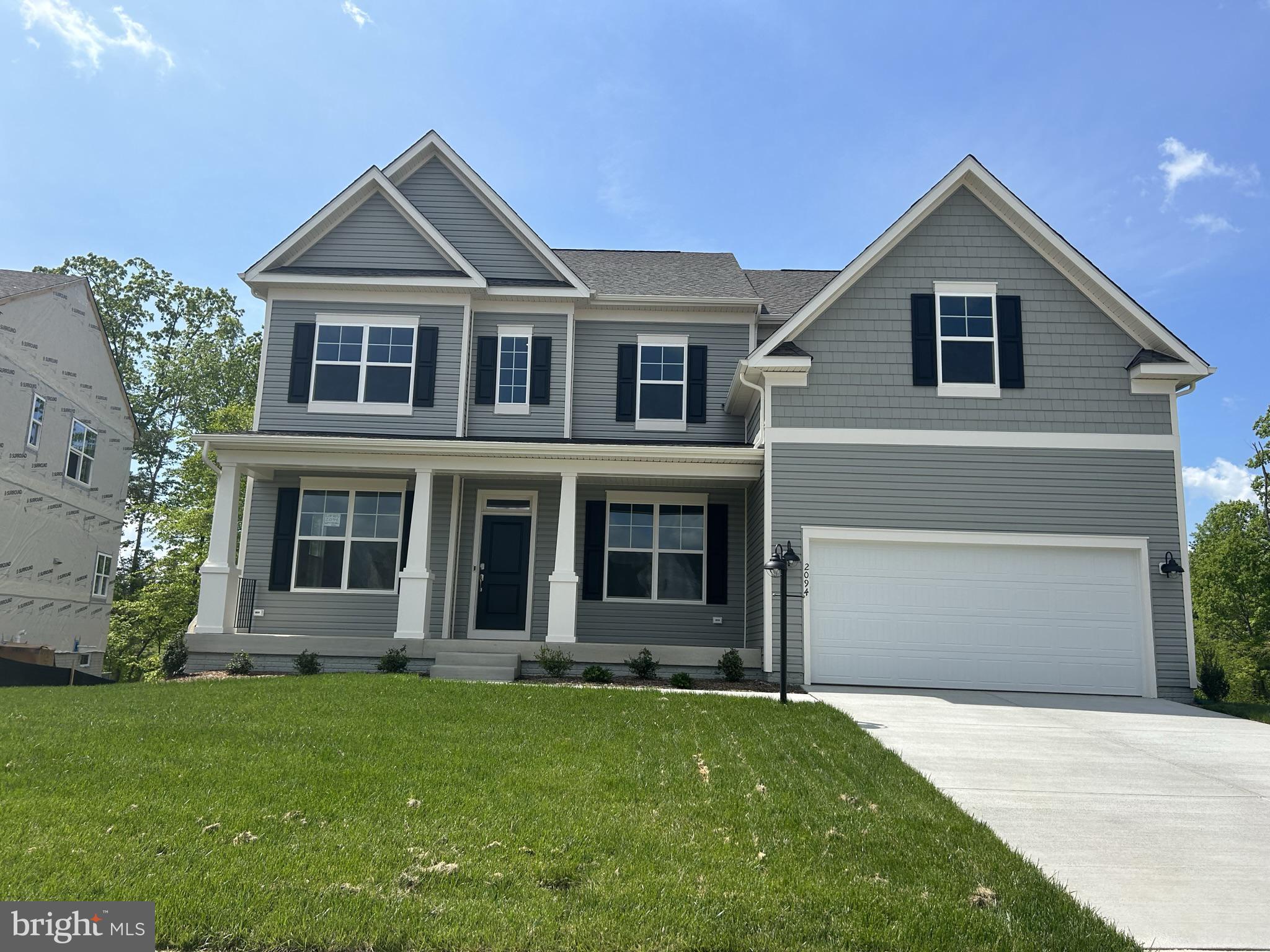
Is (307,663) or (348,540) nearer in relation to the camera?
(307,663)

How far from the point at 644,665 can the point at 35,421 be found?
14405mm

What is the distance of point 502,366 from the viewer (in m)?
16.2

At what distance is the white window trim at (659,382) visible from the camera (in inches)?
637

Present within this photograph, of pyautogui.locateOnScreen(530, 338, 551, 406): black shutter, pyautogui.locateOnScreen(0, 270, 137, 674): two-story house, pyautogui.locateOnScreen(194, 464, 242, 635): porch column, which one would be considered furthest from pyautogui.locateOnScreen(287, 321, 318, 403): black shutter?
pyautogui.locateOnScreen(0, 270, 137, 674): two-story house

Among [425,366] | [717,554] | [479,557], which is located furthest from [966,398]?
[425,366]

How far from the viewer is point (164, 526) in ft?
102

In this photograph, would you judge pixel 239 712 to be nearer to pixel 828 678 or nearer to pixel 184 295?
pixel 828 678

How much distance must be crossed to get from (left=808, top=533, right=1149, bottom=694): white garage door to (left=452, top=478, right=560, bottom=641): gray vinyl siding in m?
4.73

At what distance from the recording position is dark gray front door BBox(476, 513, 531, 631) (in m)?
15.3

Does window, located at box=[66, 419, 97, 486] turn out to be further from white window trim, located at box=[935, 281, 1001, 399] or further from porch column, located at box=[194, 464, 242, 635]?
white window trim, located at box=[935, 281, 1001, 399]

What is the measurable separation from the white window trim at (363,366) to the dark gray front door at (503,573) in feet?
8.13

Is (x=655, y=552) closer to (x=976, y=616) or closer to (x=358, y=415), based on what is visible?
(x=976, y=616)

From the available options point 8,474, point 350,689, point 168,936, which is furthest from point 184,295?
point 168,936

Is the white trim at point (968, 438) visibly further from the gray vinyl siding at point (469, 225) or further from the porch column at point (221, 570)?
the porch column at point (221, 570)
